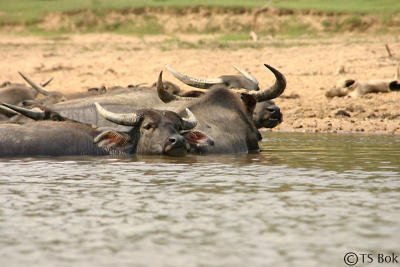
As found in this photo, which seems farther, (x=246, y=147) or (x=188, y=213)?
(x=246, y=147)

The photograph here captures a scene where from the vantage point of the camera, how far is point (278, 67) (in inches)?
786

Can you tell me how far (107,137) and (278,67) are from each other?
37.3 feet

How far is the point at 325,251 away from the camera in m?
4.44

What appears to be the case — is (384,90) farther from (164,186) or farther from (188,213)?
(188,213)

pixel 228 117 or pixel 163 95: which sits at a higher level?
pixel 163 95

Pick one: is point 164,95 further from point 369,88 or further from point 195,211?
point 369,88

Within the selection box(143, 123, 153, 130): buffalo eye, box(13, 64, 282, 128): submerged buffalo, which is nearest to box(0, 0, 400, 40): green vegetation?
box(13, 64, 282, 128): submerged buffalo

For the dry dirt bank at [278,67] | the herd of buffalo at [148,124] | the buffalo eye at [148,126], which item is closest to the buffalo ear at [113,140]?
the herd of buffalo at [148,124]

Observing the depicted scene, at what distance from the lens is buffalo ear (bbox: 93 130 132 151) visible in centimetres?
904

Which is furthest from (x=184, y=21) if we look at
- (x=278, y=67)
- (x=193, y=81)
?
(x=193, y=81)

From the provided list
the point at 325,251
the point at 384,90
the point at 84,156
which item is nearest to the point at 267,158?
the point at 84,156

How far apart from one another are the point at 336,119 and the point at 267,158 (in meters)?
5.55

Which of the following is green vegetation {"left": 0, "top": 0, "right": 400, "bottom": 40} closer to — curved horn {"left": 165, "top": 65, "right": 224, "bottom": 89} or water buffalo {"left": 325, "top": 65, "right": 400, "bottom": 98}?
water buffalo {"left": 325, "top": 65, "right": 400, "bottom": 98}

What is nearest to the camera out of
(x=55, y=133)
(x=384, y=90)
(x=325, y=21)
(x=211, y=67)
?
(x=55, y=133)
